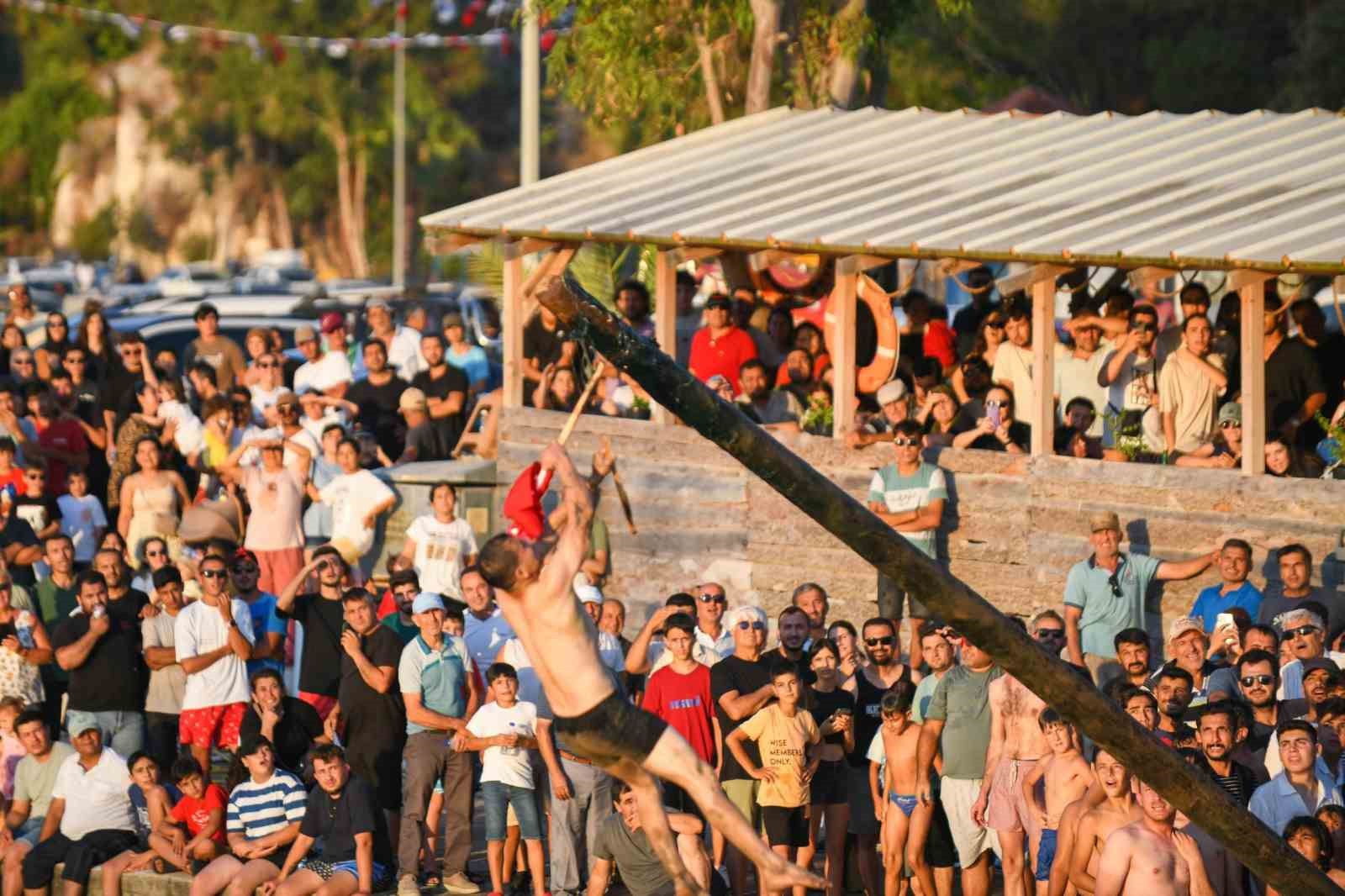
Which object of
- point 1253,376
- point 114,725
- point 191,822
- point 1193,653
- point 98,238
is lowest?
point 191,822

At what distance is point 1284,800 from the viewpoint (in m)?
12.2

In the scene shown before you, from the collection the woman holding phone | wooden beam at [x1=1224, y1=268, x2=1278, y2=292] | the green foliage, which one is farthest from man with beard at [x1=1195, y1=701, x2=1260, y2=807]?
the green foliage

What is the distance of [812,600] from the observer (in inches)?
600

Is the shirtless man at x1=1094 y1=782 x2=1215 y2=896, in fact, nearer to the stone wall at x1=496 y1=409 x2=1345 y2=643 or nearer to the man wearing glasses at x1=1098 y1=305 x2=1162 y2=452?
the stone wall at x1=496 y1=409 x2=1345 y2=643

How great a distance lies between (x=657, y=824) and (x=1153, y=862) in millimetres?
2777

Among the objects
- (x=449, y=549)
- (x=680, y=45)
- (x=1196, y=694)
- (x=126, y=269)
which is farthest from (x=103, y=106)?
(x=1196, y=694)

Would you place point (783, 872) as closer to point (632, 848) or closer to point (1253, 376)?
point (632, 848)

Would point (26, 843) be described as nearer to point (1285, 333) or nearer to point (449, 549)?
point (449, 549)

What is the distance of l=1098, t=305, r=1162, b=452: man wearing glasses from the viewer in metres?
16.3

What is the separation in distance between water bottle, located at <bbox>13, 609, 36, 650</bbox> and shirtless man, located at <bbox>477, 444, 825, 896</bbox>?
23.0ft

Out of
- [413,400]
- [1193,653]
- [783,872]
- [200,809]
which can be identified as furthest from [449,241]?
[783,872]

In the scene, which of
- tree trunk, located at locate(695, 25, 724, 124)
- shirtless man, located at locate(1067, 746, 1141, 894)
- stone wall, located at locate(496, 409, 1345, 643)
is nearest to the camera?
shirtless man, located at locate(1067, 746, 1141, 894)

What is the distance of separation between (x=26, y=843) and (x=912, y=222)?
24.5ft

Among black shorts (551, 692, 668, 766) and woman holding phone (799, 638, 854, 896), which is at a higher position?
black shorts (551, 692, 668, 766)
